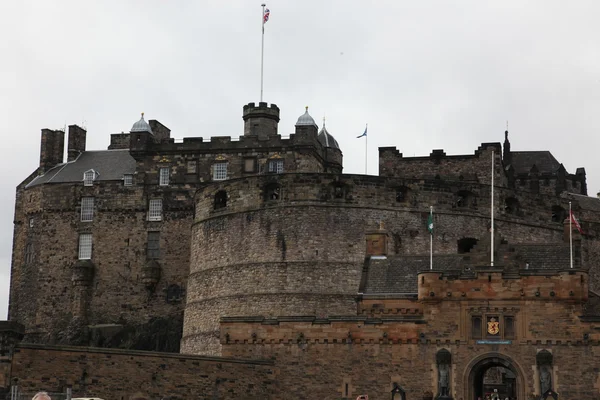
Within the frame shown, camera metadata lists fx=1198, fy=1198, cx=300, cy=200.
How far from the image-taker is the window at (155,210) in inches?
2562

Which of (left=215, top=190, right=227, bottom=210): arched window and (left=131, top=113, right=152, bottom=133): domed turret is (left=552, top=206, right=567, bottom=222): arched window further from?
(left=131, top=113, right=152, bottom=133): domed turret

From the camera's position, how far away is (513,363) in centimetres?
4153

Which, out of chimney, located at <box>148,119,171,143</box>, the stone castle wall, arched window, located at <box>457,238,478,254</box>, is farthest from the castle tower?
arched window, located at <box>457,238,478,254</box>

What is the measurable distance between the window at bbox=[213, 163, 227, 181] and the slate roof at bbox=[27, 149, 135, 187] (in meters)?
5.75

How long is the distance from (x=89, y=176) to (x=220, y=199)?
1255 centimetres

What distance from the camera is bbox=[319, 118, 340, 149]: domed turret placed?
72375 mm

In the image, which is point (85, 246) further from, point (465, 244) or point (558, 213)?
point (558, 213)

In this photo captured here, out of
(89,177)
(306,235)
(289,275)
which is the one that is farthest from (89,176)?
(289,275)

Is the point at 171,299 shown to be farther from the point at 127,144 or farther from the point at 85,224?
the point at 127,144

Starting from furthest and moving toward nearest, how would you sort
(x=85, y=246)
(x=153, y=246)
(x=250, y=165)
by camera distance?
(x=85, y=246) → (x=153, y=246) → (x=250, y=165)

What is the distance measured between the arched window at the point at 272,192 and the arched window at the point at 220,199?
8.39 feet

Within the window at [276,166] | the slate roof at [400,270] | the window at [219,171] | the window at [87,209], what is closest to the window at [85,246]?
the window at [87,209]

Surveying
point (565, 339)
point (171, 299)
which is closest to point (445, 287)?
point (565, 339)

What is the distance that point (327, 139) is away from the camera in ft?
240
